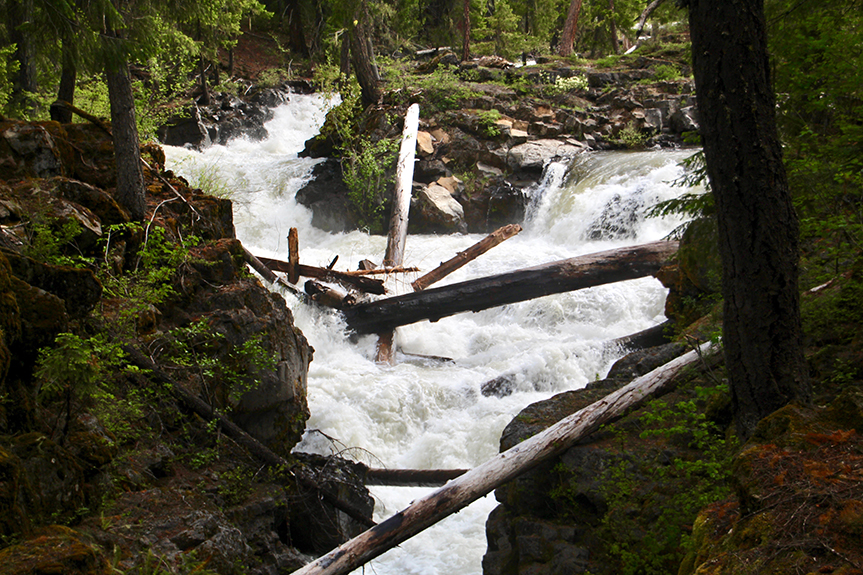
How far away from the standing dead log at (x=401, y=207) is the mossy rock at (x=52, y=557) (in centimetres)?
679

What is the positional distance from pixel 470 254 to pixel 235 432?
6.35 metres

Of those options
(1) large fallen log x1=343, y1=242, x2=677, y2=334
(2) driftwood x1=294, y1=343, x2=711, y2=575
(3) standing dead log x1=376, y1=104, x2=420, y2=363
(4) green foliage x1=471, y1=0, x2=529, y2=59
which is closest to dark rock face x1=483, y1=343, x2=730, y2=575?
(2) driftwood x1=294, y1=343, x2=711, y2=575

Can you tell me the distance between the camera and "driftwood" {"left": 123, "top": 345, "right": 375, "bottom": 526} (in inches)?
193

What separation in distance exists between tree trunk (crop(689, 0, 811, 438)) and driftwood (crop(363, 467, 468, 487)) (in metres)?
3.78

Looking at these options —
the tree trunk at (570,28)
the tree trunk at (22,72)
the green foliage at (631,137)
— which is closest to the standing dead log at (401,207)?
the green foliage at (631,137)

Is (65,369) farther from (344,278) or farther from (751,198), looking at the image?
(344,278)

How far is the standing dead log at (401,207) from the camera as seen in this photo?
987 cm

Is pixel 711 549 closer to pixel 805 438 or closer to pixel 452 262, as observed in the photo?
pixel 805 438

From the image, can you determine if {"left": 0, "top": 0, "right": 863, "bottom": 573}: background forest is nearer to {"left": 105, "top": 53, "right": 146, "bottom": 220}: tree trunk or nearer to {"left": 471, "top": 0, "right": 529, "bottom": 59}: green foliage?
{"left": 105, "top": 53, "right": 146, "bottom": 220}: tree trunk

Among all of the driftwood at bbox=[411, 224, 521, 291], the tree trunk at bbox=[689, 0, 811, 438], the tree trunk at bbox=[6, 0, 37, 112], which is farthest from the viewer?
the driftwood at bbox=[411, 224, 521, 291]

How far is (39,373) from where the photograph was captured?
11.1ft

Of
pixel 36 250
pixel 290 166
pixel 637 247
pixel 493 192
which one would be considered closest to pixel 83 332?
pixel 36 250

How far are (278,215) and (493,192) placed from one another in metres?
6.13

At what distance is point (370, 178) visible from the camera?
15.3m
